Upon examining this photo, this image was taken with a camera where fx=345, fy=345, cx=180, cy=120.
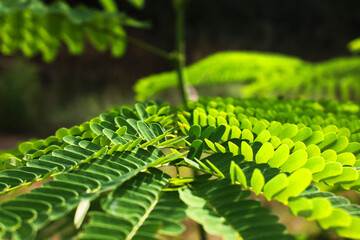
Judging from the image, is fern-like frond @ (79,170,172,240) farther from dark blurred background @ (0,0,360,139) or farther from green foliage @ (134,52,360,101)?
dark blurred background @ (0,0,360,139)

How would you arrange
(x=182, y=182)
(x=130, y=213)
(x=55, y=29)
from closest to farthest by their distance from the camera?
(x=130, y=213), (x=182, y=182), (x=55, y=29)

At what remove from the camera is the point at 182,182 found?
21.1 inches

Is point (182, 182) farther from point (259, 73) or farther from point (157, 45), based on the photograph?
point (157, 45)

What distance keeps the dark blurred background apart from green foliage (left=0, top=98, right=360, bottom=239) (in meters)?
10.9

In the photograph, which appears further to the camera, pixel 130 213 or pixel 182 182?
pixel 182 182

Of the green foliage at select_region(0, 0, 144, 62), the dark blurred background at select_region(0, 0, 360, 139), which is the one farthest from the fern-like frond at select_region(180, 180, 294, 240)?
the dark blurred background at select_region(0, 0, 360, 139)

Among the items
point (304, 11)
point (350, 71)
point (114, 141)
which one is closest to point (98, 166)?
point (114, 141)

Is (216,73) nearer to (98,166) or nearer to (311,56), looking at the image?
(98,166)

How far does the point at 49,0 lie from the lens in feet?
40.4

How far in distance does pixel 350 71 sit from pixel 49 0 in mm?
12028

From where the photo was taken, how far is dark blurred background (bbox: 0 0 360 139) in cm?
1174

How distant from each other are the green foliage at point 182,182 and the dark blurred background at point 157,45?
10.9 metres

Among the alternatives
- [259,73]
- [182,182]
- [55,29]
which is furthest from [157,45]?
[182,182]

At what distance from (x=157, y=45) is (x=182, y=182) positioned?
1333 centimetres
